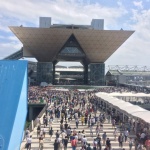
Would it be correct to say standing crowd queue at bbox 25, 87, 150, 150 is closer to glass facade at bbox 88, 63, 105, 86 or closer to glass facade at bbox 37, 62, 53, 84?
glass facade at bbox 37, 62, 53, 84

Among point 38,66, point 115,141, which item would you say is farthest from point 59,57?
point 115,141

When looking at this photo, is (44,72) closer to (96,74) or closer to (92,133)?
(96,74)

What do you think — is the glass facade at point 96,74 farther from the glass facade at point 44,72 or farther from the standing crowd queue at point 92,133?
the standing crowd queue at point 92,133

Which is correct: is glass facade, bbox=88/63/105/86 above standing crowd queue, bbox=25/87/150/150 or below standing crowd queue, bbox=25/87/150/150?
above

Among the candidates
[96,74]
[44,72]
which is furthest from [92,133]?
[96,74]

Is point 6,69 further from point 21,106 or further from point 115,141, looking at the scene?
point 115,141

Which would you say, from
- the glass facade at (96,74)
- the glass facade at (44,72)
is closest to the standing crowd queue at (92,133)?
the glass facade at (44,72)

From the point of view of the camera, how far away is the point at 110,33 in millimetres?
68500

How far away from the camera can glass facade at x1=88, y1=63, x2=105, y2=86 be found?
77.8 meters

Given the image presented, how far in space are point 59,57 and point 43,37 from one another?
1140cm

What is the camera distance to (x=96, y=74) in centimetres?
7788

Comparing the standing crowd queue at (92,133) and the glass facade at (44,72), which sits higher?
the glass facade at (44,72)

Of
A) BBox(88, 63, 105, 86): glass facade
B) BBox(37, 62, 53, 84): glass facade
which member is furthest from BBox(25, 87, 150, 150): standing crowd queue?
BBox(88, 63, 105, 86): glass facade

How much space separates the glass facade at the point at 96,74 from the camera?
77750mm
